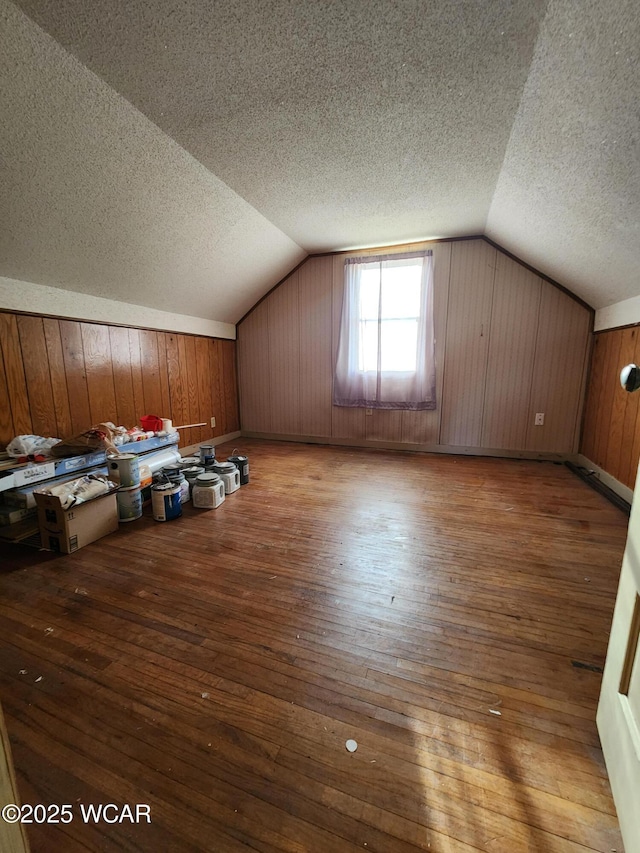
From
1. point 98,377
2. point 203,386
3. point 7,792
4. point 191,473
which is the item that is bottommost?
point 191,473

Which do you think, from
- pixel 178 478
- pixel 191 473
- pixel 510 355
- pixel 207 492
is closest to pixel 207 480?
pixel 207 492

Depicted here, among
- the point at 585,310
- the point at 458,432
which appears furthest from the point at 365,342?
the point at 585,310

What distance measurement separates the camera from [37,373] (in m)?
2.57

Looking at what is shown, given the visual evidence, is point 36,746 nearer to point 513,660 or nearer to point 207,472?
point 513,660

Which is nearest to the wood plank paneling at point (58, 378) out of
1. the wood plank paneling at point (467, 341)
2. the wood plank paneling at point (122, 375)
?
the wood plank paneling at point (122, 375)

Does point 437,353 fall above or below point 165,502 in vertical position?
above

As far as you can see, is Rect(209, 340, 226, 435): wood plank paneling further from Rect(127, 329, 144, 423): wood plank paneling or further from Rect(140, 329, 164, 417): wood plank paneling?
Rect(127, 329, 144, 423): wood plank paneling

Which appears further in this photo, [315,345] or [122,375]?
[315,345]

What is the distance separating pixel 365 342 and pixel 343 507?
2.40 metres

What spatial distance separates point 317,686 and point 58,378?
2936 millimetres

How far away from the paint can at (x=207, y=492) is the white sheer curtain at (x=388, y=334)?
229 centimetres

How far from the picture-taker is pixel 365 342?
4.28m

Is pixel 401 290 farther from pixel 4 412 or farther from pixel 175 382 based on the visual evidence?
pixel 4 412

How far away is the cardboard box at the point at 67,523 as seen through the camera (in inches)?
78.1
